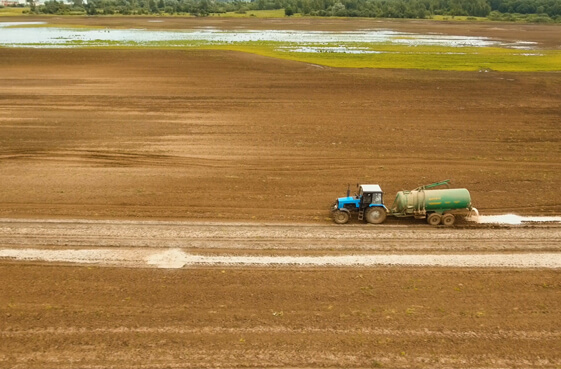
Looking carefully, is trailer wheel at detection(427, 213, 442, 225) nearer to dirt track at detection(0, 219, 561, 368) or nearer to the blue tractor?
dirt track at detection(0, 219, 561, 368)

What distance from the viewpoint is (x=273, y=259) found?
1602cm

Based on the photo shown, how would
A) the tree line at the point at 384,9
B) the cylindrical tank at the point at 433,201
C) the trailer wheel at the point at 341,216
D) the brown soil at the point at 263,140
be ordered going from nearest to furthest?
the cylindrical tank at the point at 433,201, the trailer wheel at the point at 341,216, the brown soil at the point at 263,140, the tree line at the point at 384,9

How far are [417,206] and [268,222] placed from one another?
17.1 feet

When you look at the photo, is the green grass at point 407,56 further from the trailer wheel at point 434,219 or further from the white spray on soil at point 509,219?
the trailer wheel at point 434,219

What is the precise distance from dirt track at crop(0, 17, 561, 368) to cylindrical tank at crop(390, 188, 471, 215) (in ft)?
2.41

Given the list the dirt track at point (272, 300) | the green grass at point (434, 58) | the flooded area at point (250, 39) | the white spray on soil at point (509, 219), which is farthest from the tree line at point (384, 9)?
the dirt track at point (272, 300)

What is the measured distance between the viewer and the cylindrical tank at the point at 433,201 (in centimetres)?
1802

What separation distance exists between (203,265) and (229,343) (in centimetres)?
389

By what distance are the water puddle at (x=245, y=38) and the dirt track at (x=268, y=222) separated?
29.7m

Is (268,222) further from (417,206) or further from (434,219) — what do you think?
(434,219)

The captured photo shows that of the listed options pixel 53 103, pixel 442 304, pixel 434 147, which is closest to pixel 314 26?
pixel 53 103

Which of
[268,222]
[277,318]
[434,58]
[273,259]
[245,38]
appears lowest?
[277,318]

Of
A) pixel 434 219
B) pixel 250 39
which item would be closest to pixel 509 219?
pixel 434 219

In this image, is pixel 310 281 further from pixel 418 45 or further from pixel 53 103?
pixel 418 45
